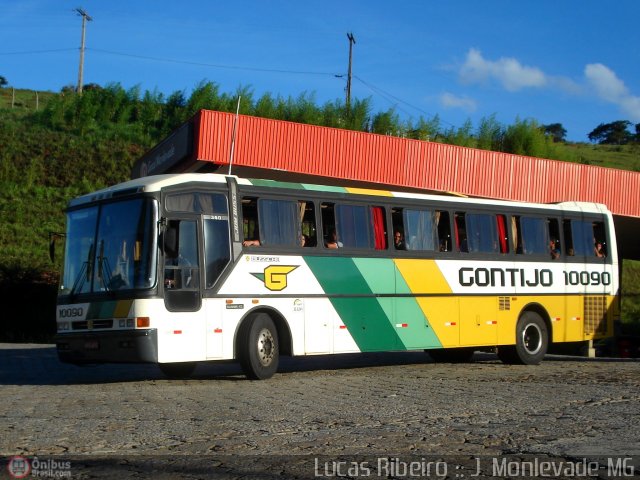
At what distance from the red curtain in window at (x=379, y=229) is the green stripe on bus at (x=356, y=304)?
0.75m

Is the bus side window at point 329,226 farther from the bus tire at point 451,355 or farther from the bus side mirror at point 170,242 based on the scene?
the bus tire at point 451,355

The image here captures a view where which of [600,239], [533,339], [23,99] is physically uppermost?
[23,99]

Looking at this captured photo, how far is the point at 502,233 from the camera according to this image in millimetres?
19016

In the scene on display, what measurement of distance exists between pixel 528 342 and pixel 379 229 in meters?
4.55

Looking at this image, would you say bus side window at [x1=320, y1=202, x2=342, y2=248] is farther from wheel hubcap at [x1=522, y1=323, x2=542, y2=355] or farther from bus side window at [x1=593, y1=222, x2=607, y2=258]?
bus side window at [x1=593, y1=222, x2=607, y2=258]

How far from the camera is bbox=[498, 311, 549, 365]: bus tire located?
19.1 m

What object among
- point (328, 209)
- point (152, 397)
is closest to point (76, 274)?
point (152, 397)

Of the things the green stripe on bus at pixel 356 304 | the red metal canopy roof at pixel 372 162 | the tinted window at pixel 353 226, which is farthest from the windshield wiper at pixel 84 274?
the red metal canopy roof at pixel 372 162

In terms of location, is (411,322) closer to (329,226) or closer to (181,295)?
(329,226)

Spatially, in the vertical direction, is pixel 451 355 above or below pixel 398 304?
below

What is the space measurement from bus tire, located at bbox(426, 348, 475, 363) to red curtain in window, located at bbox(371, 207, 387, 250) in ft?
14.6

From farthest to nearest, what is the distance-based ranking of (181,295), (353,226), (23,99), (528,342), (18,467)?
(23,99)
(528,342)
(353,226)
(181,295)
(18,467)

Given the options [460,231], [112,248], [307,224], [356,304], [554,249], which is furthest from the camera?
[554,249]

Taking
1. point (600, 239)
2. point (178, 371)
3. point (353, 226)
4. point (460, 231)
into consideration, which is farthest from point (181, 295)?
point (600, 239)
